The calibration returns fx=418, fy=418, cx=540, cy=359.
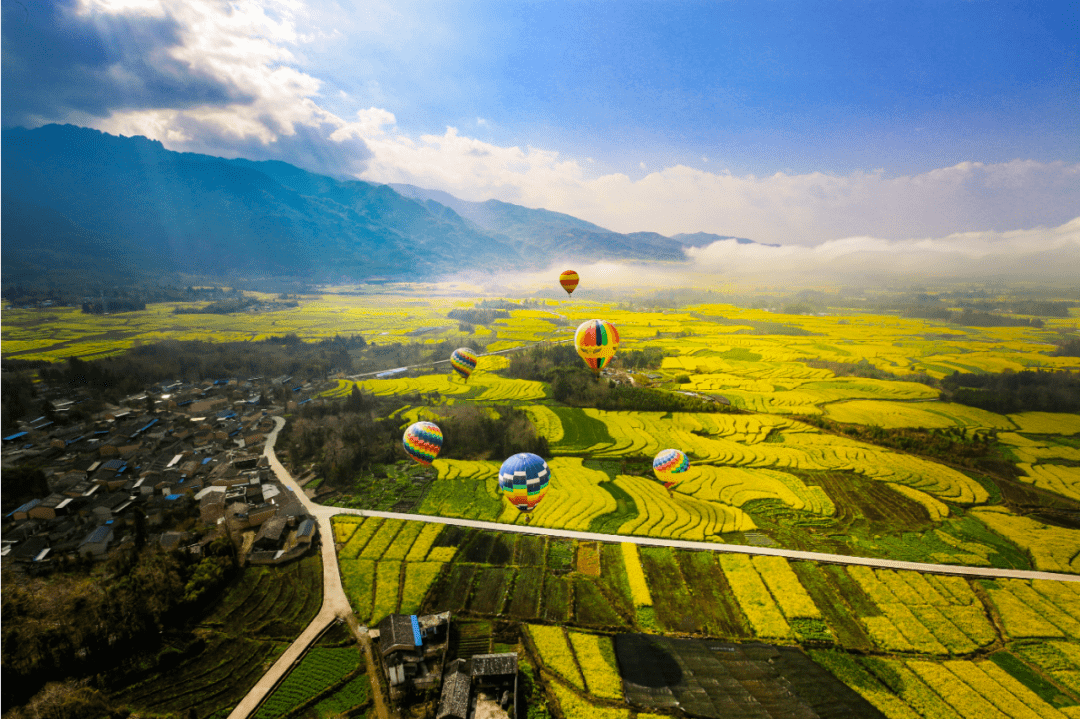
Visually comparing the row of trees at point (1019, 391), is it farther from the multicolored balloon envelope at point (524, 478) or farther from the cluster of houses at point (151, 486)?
the cluster of houses at point (151, 486)

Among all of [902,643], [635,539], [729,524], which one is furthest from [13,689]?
[902,643]

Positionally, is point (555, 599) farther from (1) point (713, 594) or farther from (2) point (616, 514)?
(2) point (616, 514)

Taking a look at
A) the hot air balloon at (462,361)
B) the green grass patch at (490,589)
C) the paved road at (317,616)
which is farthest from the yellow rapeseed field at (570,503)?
the hot air balloon at (462,361)

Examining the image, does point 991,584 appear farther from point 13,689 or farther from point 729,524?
point 13,689

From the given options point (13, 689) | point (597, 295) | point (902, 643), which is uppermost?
point (597, 295)

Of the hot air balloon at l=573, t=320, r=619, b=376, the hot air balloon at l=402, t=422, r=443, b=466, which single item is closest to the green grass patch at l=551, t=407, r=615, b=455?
the hot air balloon at l=573, t=320, r=619, b=376
